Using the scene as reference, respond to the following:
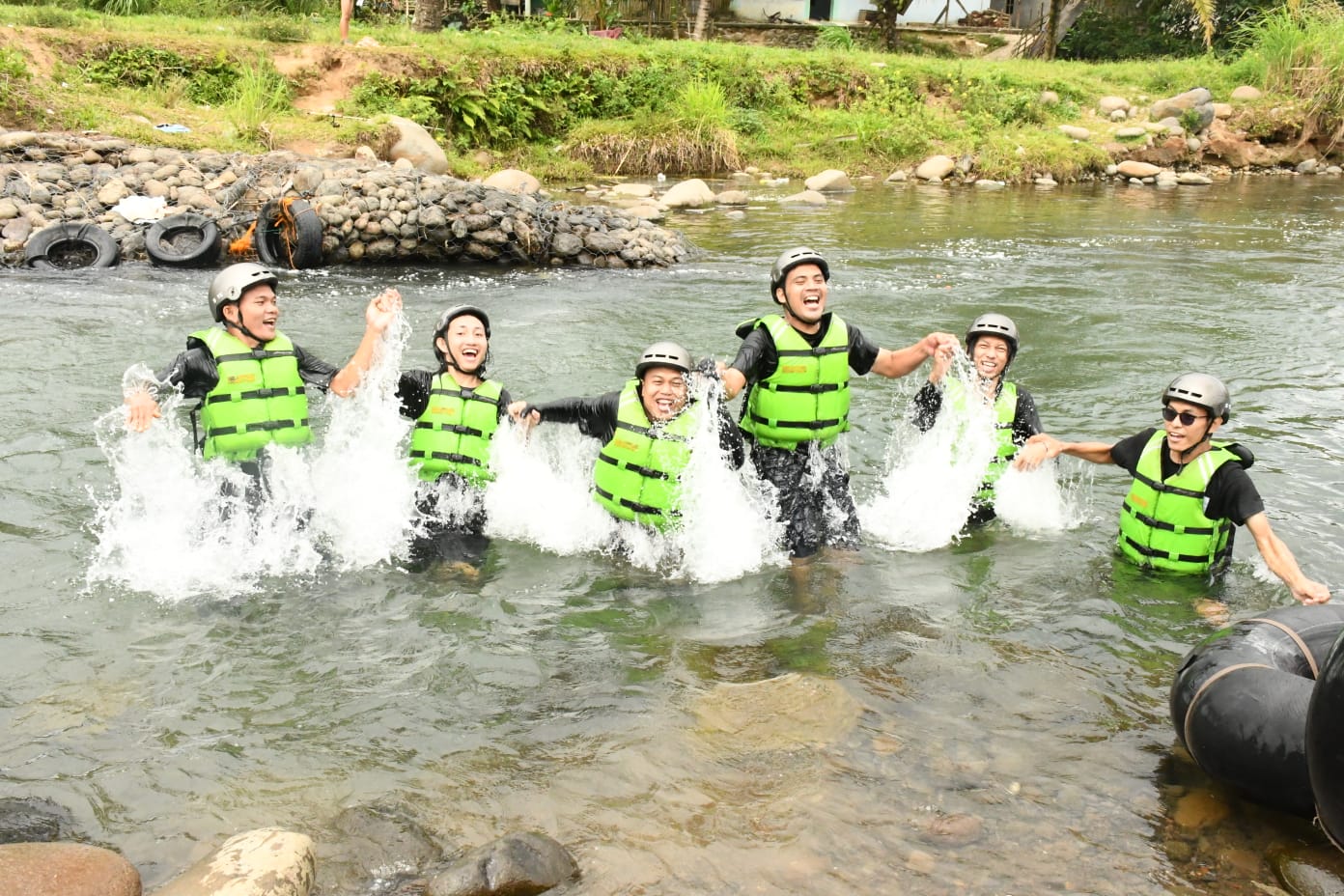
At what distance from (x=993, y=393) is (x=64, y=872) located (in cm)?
595

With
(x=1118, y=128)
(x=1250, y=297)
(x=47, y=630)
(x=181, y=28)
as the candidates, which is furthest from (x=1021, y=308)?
(x=181, y=28)

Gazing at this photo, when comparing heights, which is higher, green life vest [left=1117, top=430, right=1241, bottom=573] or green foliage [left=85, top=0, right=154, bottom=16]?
green foliage [left=85, top=0, right=154, bottom=16]

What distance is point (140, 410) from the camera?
6.41 metres

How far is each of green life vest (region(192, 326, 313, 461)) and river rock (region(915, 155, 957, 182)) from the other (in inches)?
894

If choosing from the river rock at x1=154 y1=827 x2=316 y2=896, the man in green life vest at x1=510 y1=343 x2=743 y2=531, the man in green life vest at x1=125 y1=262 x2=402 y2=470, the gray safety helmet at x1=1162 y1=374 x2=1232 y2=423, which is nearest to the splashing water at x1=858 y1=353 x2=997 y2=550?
the gray safety helmet at x1=1162 y1=374 x2=1232 y2=423

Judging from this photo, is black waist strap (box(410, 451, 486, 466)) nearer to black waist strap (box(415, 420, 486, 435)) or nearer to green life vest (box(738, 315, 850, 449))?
black waist strap (box(415, 420, 486, 435))

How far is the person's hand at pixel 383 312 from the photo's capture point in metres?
6.97

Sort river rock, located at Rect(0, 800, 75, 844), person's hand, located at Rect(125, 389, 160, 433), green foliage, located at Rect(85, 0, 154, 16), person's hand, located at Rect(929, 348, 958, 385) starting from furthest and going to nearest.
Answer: green foliage, located at Rect(85, 0, 154, 16), person's hand, located at Rect(929, 348, 958, 385), person's hand, located at Rect(125, 389, 160, 433), river rock, located at Rect(0, 800, 75, 844)

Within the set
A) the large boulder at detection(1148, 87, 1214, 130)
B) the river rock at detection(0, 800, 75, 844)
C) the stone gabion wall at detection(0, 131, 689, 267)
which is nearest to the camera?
the river rock at detection(0, 800, 75, 844)

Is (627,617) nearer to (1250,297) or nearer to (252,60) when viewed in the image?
(1250,297)

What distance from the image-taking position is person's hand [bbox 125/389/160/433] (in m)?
6.40

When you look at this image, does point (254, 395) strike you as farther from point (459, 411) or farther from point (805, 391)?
point (805, 391)

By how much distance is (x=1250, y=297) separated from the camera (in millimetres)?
15391

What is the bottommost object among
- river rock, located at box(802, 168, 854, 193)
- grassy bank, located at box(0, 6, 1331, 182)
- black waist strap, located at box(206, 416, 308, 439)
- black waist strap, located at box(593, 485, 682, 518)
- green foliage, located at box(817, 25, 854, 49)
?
black waist strap, located at box(593, 485, 682, 518)
